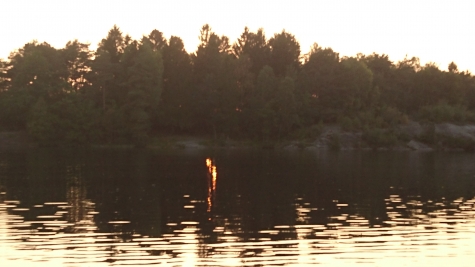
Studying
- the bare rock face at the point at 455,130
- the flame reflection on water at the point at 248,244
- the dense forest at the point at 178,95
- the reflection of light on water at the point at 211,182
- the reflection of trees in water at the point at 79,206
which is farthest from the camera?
the bare rock face at the point at 455,130

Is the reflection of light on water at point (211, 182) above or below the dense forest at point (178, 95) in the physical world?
below

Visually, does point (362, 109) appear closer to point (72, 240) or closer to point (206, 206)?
point (206, 206)

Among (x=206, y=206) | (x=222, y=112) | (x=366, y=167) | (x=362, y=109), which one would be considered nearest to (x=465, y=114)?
(x=362, y=109)

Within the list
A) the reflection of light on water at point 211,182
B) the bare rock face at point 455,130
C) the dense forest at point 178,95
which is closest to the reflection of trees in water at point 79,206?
the reflection of light on water at point 211,182

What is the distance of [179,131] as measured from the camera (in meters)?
118

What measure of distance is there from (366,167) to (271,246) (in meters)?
45.0

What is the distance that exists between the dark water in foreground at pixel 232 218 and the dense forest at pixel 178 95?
166 feet

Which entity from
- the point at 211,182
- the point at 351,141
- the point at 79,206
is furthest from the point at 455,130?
the point at 79,206

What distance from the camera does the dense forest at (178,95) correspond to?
4348 inches

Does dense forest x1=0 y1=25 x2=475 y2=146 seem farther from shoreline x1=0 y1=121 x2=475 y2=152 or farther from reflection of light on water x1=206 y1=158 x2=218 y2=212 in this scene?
reflection of light on water x1=206 y1=158 x2=218 y2=212

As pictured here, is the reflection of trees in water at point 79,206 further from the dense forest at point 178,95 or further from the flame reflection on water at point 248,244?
the dense forest at point 178,95

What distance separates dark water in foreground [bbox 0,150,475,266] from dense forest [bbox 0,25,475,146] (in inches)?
1995

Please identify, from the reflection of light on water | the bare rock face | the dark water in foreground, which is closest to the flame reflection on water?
the dark water in foreground

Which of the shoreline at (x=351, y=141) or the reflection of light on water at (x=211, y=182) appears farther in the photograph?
the shoreline at (x=351, y=141)
